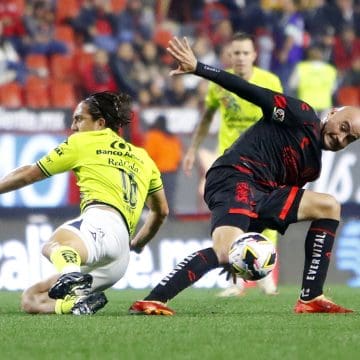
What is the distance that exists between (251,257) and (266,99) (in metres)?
1.14

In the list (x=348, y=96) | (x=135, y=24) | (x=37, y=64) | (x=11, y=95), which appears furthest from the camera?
(x=135, y=24)

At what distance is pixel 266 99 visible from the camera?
26.3ft

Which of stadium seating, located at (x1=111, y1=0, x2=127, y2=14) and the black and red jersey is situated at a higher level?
stadium seating, located at (x1=111, y1=0, x2=127, y2=14)

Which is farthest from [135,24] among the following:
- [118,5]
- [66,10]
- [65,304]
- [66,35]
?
[65,304]

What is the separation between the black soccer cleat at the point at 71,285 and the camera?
7.44 meters

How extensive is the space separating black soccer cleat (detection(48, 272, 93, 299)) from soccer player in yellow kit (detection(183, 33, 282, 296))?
12.5 ft

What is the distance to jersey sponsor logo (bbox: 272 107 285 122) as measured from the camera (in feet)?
26.8

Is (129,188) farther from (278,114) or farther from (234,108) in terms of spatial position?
(234,108)


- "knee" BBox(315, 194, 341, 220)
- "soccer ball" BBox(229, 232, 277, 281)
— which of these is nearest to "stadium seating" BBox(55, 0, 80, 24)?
"knee" BBox(315, 194, 341, 220)

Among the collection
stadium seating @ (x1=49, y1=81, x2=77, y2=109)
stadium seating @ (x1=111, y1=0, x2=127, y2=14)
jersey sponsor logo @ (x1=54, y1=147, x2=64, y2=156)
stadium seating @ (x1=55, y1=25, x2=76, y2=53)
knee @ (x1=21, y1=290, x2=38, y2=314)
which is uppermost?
stadium seating @ (x1=111, y1=0, x2=127, y2=14)

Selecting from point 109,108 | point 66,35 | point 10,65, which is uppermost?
point 66,35

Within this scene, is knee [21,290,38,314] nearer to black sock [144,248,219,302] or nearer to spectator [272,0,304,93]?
black sock [144,248,219,302]

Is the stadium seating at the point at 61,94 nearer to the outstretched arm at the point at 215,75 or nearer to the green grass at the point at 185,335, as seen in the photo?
the green grass at the point at 185,335

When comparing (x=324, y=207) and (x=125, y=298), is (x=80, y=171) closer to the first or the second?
(x=324, y=207)
